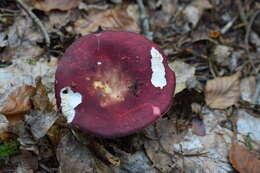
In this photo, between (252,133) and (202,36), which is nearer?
(252,133)

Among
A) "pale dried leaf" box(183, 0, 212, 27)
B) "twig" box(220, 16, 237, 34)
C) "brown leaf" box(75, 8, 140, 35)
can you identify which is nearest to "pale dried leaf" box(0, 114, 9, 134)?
"brown leaf" box(75, 8, 140, 35)

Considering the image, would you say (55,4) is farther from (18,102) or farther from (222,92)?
(222,92)

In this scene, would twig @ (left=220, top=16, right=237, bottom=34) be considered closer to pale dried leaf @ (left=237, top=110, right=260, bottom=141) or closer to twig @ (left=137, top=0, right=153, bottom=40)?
twig @ (left=137, top=0, right=153, bottom=40)

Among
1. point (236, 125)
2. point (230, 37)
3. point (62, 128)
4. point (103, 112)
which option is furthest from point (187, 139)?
point (230, 37)

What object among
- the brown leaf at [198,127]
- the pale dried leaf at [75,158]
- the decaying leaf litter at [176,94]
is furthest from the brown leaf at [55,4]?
the brown leaf at [198,127]

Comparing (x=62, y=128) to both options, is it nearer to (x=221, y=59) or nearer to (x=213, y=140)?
(x=213, y=140)

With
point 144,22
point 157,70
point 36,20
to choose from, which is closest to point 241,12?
point 144,22
